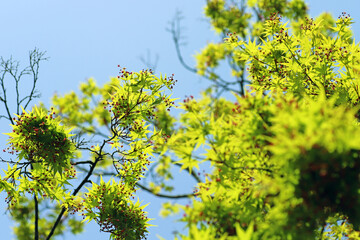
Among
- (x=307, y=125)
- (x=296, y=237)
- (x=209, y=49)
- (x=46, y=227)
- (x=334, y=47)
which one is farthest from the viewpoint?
(x=209, y=49)

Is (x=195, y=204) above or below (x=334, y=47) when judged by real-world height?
below

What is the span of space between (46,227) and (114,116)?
9.25 metres

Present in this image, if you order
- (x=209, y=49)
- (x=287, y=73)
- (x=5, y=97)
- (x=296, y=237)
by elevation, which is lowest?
(x=296, y=237)

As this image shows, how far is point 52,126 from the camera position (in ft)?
19.2

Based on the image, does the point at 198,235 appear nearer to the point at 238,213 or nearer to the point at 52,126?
the point at 238,213

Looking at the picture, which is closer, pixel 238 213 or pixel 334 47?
pixel 238 213

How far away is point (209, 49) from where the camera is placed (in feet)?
58.0

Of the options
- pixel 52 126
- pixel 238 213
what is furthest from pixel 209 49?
pixel 238 213

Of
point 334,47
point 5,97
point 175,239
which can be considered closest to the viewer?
point 175,239

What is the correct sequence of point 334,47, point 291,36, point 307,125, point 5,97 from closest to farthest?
1. point 307,125
2. point 334,47
3. point 291,36
4. point 5,97

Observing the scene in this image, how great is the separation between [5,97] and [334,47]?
25.0 ft

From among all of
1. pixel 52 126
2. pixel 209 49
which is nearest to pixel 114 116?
pixel 52 126

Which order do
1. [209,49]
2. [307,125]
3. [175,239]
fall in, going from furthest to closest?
[209,49] < [175,239] < [307,125]

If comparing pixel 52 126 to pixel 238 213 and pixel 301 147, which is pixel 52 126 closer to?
pixel 238 213
